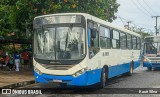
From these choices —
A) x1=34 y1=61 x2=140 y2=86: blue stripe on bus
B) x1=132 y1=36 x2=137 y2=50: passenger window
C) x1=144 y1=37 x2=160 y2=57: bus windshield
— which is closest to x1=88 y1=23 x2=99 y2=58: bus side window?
x1=34 y1=61 x2=140 y2=86: blue stripe on bus

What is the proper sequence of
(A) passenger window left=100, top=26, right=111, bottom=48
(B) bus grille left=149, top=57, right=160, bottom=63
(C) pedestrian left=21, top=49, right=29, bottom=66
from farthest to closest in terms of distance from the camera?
(C) pedestrian left=21, top=49, right=29, bottom=66, (B) bus grille left=149, top=57, right=160, bottom=63, (A) passenger window left=100, top=26, right=111, bottom=48

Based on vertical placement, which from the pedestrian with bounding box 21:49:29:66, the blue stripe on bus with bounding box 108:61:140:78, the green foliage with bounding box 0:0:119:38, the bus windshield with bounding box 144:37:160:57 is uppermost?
the green foliage with bounding box 0:0:119:38

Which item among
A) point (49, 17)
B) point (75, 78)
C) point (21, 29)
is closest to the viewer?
point (75, 78)

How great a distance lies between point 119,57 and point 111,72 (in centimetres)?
200

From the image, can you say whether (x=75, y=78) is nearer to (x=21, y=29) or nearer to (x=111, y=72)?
(x=111, y=72)

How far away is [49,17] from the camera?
12.5 meters

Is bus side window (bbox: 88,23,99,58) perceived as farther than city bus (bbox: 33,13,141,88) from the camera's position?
Yes

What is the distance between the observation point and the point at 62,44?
11.8m

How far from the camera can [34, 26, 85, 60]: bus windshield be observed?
1168cm

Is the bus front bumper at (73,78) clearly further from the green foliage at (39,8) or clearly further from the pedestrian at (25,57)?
the pedestrian at (25,57)

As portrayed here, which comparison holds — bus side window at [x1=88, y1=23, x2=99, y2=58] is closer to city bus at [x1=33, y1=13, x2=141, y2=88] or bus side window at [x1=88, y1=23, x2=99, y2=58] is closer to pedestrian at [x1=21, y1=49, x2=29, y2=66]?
city bus at [x1=33, y1=13, x2=141, y2=88]

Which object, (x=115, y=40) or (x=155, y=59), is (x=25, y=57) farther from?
(x=115, y=40)

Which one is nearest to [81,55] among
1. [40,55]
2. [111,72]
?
[40,55]

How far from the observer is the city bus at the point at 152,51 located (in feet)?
81.9
